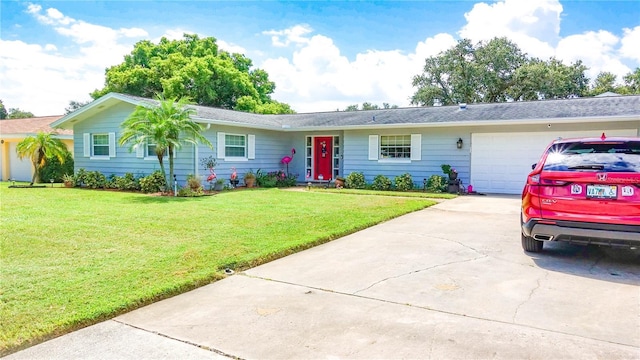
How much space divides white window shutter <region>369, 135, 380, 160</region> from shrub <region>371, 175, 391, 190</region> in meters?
0.98

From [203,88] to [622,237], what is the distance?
2924 cm

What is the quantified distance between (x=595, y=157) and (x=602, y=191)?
0.50 metres

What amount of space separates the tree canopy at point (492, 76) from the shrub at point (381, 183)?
797 inches

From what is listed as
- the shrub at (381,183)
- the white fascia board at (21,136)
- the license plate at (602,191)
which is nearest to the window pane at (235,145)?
the shrub at (381,183)

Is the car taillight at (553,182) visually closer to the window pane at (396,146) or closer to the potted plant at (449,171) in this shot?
the potted plant at (449,171)

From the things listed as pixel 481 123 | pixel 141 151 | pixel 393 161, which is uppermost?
pixel 481 123

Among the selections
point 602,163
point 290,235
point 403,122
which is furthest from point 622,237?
point 403,122

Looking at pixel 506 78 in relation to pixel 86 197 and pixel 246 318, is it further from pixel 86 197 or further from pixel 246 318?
pixel 246 318

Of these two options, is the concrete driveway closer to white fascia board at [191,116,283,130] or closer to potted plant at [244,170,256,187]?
→ white fascia board at [191,116,283,130]

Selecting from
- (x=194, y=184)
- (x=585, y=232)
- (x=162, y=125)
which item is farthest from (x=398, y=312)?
(x=194, y=184)

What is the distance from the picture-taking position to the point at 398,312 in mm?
3539

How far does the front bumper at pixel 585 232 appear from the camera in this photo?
177 inches

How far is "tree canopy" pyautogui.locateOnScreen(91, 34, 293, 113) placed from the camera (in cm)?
2939

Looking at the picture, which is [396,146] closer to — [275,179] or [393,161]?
[393,161]
